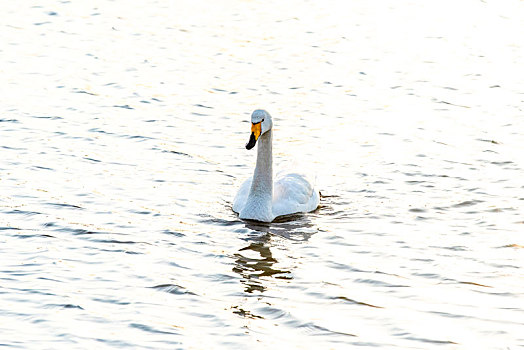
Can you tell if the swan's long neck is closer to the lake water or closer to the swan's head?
the swan's head

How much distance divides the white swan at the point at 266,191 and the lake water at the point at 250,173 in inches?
6.7

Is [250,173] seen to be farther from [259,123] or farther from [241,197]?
[259,123]

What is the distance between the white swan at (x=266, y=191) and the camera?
1183 cm

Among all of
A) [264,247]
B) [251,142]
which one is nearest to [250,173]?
[251,142]

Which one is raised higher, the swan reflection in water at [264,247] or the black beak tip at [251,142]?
the black beak tip at [251,142]

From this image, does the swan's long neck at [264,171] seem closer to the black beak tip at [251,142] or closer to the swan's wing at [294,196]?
the swan's wing at [294,196]

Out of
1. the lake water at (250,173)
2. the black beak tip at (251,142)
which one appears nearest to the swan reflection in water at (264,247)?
the lake water at (250,173)

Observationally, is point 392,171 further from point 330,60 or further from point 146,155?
point 330,60

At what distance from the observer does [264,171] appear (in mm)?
12125

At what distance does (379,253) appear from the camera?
34.3 ft

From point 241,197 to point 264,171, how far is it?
501 mm

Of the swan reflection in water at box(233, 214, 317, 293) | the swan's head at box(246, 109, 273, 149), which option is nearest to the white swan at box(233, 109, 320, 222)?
the swan's head at box(246, 109, 273, 149)

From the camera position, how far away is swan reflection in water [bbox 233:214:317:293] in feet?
32.3

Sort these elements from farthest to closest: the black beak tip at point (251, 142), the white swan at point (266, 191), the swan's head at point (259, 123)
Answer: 1. the white swan at point (266, 191)
2. the swan's head at point (259, 123)
3. the black beak tip at point (251, 142)
